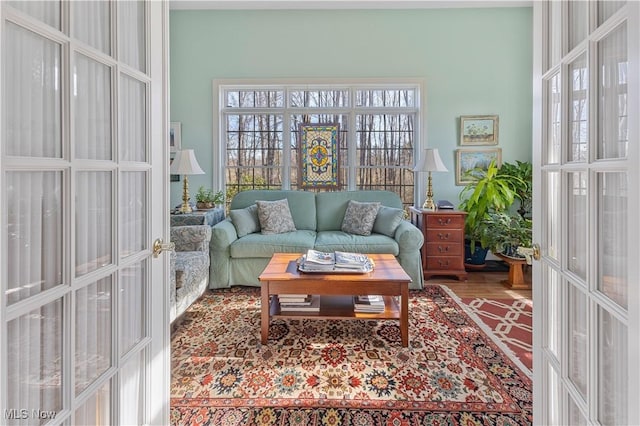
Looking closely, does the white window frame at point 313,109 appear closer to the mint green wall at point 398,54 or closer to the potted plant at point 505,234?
the mint green wall at point 398,54

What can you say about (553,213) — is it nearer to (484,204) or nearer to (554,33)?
(554,33)

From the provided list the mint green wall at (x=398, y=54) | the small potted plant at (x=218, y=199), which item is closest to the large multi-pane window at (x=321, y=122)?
the mint green wall at (x=398, y=54)

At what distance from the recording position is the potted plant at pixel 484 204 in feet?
12.8

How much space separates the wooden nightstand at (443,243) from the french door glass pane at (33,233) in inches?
137

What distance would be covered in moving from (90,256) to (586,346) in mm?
1296

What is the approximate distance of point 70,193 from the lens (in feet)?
2.59

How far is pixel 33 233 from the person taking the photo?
2.35 feet

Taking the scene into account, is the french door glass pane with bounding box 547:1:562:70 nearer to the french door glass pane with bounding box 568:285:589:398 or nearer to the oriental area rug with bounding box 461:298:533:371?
the french door glass pane with bounding box 568:285:589:398

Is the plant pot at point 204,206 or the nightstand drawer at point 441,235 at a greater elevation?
the plant pot at point 204,206

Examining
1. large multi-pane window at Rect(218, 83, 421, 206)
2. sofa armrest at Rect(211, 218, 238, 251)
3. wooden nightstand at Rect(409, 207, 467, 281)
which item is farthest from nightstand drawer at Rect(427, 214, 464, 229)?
sofa armrest at Rect(211, 218, 238, 251)

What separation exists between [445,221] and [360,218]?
0.95m

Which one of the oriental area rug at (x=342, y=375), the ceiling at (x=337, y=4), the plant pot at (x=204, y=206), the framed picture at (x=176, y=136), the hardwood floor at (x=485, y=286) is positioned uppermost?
the ceiling at (x=337, y=4)

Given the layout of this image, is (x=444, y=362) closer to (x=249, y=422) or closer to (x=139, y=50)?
(x=249, y=422)

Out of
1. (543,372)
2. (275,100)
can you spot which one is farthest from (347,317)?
(275,100)
